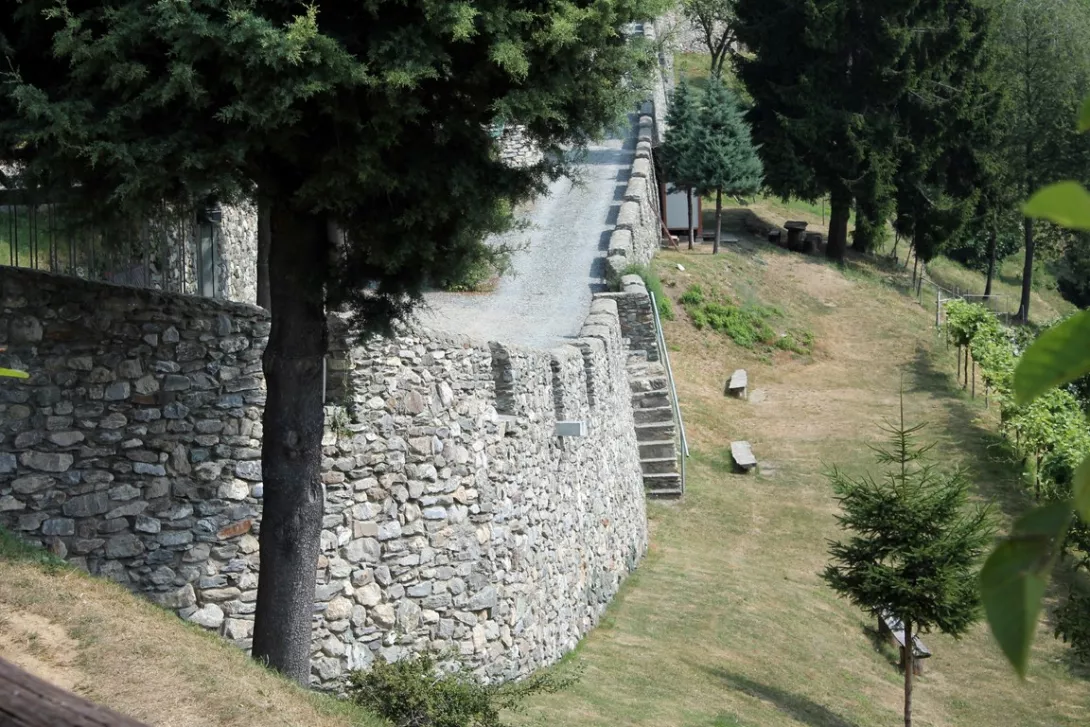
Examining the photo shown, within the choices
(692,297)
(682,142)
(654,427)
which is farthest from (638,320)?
(682,142)

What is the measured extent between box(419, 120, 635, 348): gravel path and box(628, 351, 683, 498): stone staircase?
147cm

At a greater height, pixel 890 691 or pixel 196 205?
pixel 196 205

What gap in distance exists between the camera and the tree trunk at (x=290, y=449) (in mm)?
8523

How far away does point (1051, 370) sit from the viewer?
94cm

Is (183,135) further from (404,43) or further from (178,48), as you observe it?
(404,43)

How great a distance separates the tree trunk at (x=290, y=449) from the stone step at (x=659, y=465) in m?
11.9

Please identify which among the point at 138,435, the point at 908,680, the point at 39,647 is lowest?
the point at 908,680

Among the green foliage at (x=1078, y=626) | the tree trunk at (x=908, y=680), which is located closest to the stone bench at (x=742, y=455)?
the green foliage at (x=1078, y=626)

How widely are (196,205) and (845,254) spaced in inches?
1094

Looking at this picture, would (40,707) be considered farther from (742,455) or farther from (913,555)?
(742,455)

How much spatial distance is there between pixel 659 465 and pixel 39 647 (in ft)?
46.4

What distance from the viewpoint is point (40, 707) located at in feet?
8.49

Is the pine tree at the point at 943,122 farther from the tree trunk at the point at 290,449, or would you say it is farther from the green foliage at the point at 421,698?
the tree trunk at the point at 290,449

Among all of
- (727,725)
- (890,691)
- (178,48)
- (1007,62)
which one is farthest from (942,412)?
(178,48)
